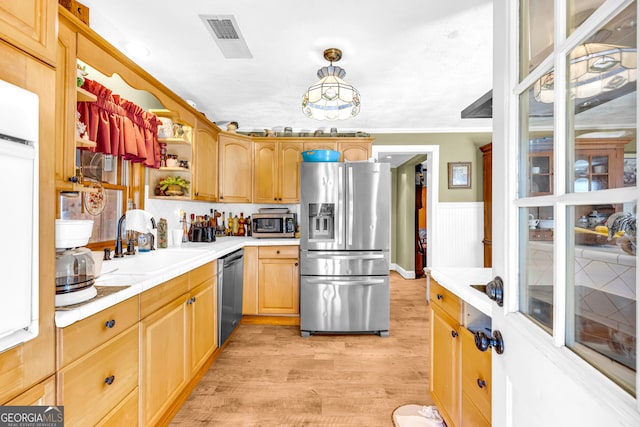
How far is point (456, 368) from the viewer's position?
1.40m

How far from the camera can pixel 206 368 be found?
2324 mm

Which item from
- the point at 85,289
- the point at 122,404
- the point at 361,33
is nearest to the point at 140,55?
the point at 361,33

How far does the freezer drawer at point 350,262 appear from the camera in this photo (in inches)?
120

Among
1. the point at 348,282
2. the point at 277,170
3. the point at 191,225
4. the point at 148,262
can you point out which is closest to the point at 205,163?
the point at 191,225

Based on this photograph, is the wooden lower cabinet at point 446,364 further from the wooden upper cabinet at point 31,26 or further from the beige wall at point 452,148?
the beige wall at point 452,148

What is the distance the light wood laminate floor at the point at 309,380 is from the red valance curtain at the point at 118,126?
172 centimetres

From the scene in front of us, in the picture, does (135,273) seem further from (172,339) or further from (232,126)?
(232,126)

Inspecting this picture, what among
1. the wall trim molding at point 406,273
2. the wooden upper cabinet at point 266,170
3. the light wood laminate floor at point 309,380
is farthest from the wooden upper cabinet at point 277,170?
the wall trim molding at point 406,273

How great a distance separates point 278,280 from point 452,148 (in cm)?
301

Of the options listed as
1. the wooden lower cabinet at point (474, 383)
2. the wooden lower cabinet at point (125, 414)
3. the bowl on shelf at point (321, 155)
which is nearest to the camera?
the wooden lower cabinet at point (474, 383)

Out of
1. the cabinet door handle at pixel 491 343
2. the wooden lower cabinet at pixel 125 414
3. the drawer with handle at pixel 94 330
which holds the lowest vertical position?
the wooden lower cabinet at pixel 125 414

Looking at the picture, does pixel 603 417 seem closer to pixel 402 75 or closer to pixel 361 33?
pixel 361 33

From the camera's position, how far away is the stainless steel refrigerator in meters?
3.05

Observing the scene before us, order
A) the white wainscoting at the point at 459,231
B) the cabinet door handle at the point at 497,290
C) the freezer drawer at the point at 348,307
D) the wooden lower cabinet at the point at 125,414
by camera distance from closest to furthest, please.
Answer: the cabinet door handle at the point at 497,290 → the wooden lower cabinet at the point at 125,414 → the freezer drawer at the point at 348,307 → the white wainscoting at the point at 459,231
